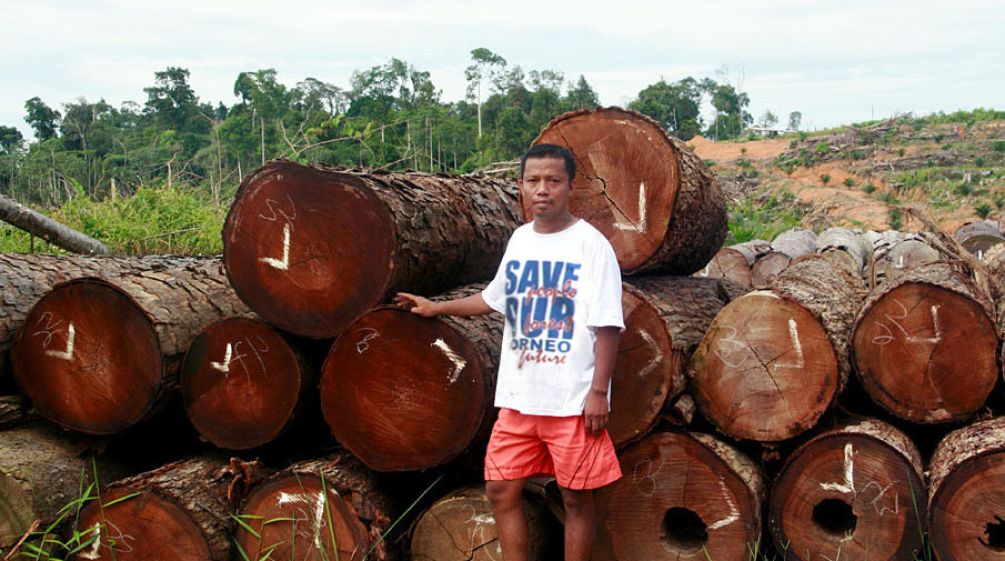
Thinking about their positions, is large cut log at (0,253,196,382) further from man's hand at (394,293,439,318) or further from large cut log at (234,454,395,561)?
man's hand at (394,293,439,318)

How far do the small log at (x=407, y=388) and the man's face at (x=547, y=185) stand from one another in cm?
61

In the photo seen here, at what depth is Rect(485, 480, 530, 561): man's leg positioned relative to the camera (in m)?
3.19

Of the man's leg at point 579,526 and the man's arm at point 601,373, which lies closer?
the man's arm at point 601,373

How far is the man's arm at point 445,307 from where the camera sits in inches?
128

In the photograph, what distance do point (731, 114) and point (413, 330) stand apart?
66.0 m

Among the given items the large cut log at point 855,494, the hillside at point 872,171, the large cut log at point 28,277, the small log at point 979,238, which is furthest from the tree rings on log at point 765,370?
the hillside at point 872,171

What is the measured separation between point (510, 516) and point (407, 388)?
651mm

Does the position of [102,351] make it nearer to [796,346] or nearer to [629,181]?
[629,181]

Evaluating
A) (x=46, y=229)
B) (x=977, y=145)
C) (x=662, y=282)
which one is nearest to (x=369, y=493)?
(x=662, y=282)

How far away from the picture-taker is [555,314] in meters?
3.13

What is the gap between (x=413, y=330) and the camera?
3352 millimetres

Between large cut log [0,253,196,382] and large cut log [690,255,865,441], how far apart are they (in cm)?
291

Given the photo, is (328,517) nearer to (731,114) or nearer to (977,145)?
(977,145)

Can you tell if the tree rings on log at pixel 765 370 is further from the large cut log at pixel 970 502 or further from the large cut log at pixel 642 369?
the large cut log at pixel 970 502
